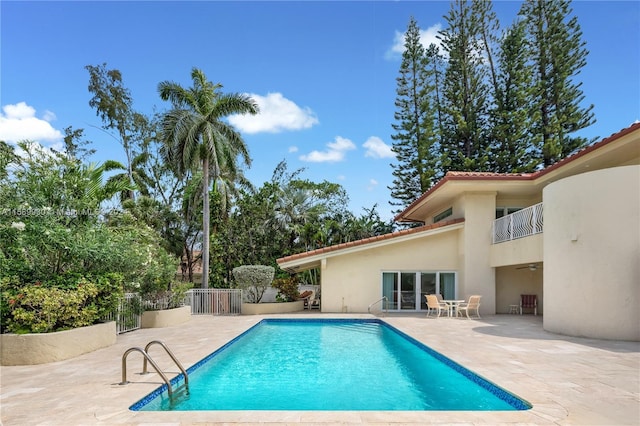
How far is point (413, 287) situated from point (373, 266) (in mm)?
1901

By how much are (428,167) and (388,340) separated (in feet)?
64.7

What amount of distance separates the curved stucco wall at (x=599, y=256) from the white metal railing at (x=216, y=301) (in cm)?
1237

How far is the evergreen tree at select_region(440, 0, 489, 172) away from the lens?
29.2 m

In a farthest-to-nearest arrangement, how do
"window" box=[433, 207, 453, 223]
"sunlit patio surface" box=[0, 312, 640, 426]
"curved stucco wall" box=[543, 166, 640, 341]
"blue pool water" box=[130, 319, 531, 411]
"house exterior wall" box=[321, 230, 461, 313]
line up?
"window" box=[433, 207, 453, 223] → "house exterior wall" box=[321, 230, 461, 313] → "curved stucco wall" box=[543, 166, 640, 341] → "blue pool water" box=[130, 319, 531, 411] → "sunlit patio surface" box=[0, 312, 640, 426]

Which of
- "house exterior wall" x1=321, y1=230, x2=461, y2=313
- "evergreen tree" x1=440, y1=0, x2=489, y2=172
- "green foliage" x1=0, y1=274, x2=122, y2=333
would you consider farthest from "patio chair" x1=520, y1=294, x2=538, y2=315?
"green foliage" x1=0, y1=274, x2=122, y2=333

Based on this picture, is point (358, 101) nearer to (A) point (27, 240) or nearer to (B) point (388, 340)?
(B) point (388, 340)

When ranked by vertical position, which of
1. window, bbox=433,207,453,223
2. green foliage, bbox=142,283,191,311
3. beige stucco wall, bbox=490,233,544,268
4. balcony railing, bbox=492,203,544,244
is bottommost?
green foliage, bbox=142,283,191,311

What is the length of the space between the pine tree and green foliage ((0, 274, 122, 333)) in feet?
78.7

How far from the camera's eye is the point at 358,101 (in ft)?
73.2

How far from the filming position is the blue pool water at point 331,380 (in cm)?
596

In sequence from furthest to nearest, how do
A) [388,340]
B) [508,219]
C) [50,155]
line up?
[508,219]
[388,340]
[50,155]

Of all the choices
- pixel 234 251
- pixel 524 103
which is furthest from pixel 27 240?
pixel 524 103

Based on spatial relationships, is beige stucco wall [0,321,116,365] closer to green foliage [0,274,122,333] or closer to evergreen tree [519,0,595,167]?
green foliage [0,274,122,333]

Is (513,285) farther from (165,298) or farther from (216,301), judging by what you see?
(165,298)
